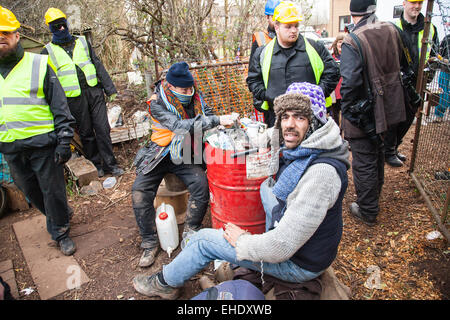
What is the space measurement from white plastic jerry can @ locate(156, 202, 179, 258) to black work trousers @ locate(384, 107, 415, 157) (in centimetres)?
273

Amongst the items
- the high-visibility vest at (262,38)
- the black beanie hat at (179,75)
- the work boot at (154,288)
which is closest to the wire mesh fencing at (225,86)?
the high-visibility vest at (262,38)

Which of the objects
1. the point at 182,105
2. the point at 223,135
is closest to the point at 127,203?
the point at 182,105


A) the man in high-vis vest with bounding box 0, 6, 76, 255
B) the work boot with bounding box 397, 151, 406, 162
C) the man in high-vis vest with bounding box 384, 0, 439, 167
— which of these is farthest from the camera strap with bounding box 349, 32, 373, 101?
the man in high-vis vest with bounding box 0, 6, 76, 255

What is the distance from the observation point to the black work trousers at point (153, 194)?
3.13m

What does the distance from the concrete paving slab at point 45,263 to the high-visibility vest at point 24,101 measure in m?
1.27

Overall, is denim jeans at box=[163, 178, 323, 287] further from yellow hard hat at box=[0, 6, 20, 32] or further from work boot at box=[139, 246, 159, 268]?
yellow hard hat at box=[0, 6, 20, 32]

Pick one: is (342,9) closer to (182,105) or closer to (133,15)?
(133,15)

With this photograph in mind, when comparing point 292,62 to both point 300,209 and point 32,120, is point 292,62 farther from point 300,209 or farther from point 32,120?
point 32,120

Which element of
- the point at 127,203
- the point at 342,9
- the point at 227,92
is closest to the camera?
the point at 127,203

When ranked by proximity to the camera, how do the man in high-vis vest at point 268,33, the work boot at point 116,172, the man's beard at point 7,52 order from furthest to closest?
the work boot at point 116,172 → the man in high-vis vest at point 268,33 → the man's beard at point 7,52

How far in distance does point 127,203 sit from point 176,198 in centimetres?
94

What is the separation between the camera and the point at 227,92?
5273mm

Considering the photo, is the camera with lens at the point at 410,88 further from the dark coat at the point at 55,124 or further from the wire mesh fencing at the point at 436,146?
the dark coat at the point at 55,124

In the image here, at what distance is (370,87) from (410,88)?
735mm
